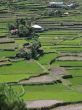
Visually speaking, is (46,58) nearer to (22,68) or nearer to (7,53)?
(7,53)

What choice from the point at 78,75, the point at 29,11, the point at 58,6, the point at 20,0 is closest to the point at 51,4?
the point at 58,6

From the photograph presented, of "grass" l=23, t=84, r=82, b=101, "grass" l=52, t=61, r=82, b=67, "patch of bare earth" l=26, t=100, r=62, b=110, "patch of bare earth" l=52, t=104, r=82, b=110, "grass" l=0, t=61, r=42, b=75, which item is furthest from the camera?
"grass" l=52, t=61, r=82, b=67

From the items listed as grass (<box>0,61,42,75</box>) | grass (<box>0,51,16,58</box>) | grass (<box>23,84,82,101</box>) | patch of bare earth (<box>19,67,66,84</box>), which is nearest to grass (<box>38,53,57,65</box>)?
grass (<box>0,61,42,75</box>)

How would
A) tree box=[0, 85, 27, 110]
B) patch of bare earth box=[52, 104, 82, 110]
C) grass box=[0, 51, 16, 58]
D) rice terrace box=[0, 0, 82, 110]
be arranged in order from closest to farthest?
1. tree box=[0, 85, 27, 110]
2. patch of bare earth box=[52, 104, 82, 110]
3. rice terrace box=[0, 0, 82, 110]
4. grass box=[0, 51, 16, 58]

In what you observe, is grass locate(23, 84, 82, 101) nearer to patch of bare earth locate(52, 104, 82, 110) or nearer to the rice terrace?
the rice terrace

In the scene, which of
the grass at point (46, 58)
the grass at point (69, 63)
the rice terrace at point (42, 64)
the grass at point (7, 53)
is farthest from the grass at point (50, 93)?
the grass at point (7, 53)

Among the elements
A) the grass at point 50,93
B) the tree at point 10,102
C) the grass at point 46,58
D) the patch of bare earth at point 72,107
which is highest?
the tree at point 10,102

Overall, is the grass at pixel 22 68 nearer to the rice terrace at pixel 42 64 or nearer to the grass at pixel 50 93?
the rice terrace at pixel 42 64

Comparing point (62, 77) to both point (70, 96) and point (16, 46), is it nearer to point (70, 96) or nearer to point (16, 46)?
point (70, 96)

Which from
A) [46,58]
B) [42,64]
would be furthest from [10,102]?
[46,58]
